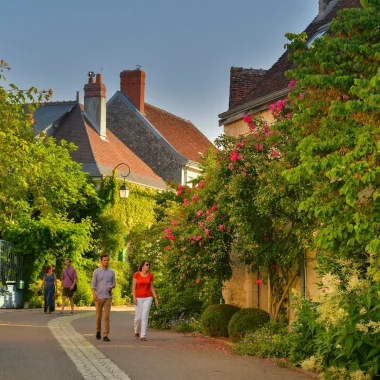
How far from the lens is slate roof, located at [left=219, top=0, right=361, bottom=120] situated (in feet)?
73.4

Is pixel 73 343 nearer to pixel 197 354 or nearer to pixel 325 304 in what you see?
pixel 197 354

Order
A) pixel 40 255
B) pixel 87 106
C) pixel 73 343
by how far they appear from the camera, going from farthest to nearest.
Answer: pixel 87 106
pixel 40 255
pixel 73 343

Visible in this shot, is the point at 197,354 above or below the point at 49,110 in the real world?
below

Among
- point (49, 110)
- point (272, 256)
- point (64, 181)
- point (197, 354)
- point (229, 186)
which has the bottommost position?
point (197, 354)

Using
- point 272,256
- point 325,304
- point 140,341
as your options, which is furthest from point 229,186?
point 325,304

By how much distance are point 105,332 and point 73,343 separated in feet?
2.44

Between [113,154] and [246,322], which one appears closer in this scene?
[246,322]

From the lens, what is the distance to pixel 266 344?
15.0 meters

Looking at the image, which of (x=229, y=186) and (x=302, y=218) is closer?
(x=302, y=218)

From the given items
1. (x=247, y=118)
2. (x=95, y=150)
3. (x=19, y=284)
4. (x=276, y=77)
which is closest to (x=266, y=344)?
(x=247, y=118)

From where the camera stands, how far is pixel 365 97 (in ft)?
34.6

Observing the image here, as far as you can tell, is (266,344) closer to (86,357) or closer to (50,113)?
(86,357)

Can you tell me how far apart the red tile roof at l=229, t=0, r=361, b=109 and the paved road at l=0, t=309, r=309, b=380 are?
6473 millimetres

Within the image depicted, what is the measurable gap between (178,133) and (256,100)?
→ 3271 cm
